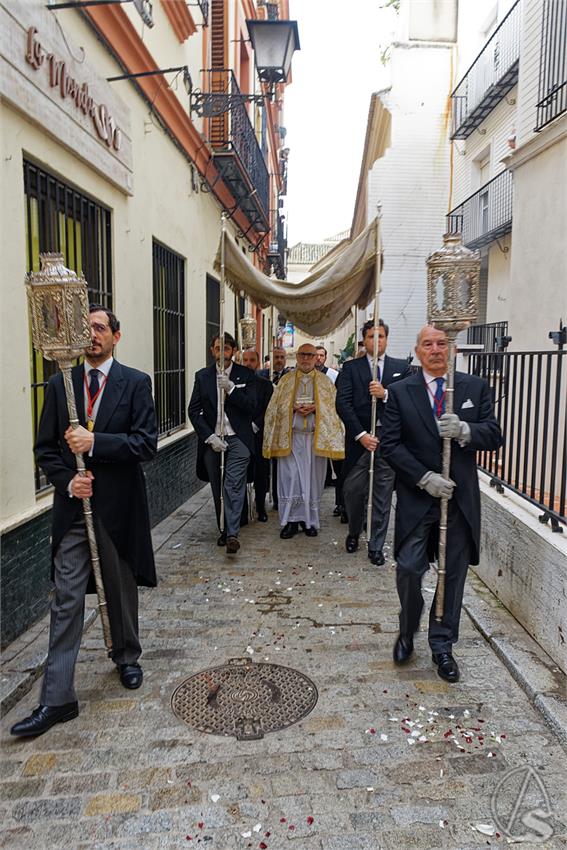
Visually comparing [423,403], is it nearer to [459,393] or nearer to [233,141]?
[459,393]

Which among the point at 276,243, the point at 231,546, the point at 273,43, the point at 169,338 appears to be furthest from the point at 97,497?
the point at 276,243

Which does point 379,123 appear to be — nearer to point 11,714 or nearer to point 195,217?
point 195,217

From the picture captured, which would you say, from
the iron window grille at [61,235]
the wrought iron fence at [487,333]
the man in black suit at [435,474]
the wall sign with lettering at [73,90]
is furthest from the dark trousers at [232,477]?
the wrought iron fence at [487,333]

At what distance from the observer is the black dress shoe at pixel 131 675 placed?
11.4ft

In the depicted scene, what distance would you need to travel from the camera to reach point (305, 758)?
289 centimetres

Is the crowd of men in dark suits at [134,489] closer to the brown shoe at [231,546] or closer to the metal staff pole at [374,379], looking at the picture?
the metal staff pole at [374,379]

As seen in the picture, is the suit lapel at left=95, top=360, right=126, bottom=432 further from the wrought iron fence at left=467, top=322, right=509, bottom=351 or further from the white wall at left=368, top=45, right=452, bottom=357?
the white wall at left=368, top=45, right=452, bottom=357

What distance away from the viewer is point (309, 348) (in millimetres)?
6367

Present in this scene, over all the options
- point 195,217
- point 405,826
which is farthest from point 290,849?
point 195,217

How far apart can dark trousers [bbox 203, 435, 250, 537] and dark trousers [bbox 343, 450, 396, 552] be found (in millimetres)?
1011

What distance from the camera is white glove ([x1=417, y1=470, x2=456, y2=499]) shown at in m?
3.47

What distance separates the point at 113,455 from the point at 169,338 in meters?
4.84

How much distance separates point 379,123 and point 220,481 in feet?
50.9

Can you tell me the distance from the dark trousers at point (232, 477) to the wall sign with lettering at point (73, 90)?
292 centimetres
